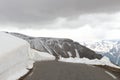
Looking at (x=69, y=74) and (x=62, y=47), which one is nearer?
(x=69, y=74)

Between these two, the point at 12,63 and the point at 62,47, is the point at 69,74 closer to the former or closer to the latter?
the point at 12,63

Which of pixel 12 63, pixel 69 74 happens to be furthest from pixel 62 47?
pixel 12 63

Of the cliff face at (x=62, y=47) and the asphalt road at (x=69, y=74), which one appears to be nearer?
the asphalt road at (x=69, y=74)

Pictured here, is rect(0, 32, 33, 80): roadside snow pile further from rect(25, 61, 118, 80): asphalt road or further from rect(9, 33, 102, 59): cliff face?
rect(9, 33, 102, 59): cliff face

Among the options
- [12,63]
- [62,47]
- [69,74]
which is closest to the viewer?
[12,63]

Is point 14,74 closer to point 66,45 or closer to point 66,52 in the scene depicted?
point 66,52

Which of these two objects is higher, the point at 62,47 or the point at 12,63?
the point at 12,63

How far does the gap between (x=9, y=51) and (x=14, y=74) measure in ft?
7.70

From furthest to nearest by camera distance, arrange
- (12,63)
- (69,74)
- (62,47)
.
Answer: (62,47)
(69,74)
(12,63)

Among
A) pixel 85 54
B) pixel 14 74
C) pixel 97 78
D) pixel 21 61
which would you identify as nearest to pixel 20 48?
pixel 21 61

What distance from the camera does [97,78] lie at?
19.1m

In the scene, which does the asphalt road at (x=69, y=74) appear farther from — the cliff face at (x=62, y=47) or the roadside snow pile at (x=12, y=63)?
the cliff face at (x=62, y=47)

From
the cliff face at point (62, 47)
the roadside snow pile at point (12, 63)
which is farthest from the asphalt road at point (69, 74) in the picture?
the cliff face at point (62, 47)

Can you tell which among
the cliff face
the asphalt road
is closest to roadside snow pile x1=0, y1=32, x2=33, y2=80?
the asphalt road
